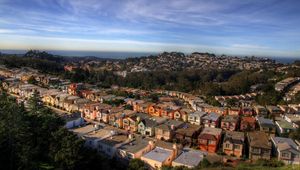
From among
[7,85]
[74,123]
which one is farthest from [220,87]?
[7,85]

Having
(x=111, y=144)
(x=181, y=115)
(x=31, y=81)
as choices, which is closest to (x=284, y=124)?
(x=181, y=115)

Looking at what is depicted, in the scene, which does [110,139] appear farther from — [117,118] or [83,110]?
[83,110]

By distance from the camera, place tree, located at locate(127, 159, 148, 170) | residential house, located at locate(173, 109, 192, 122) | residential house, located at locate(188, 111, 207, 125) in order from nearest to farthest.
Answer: tree, located at locate(127, 159, 148, 170) → residential house, located at locate(188, 111, 207, 125) → residential house, located at locate(173, 109, 192, 122)

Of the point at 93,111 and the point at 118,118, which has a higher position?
the point at 93,111

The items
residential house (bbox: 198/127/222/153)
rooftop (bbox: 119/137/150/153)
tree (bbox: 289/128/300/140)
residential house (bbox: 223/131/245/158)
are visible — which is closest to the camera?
rooftop (bbox: 119/137/150/153)

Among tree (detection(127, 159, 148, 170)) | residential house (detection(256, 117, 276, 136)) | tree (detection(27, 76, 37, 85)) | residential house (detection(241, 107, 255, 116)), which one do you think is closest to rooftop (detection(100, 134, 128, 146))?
tree (detection(127, 159, 148, 170))

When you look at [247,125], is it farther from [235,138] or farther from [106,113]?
[106,113]

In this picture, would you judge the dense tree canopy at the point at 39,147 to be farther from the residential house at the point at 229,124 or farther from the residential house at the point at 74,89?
the residential house at the point at 74,89

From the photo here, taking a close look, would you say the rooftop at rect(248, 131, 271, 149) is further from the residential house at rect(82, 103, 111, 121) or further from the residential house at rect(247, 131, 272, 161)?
the residential house at rect(82, 103, 111, 121)

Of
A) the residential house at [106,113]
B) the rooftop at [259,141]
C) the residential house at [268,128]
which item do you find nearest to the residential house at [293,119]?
the residential house at [268,128]
